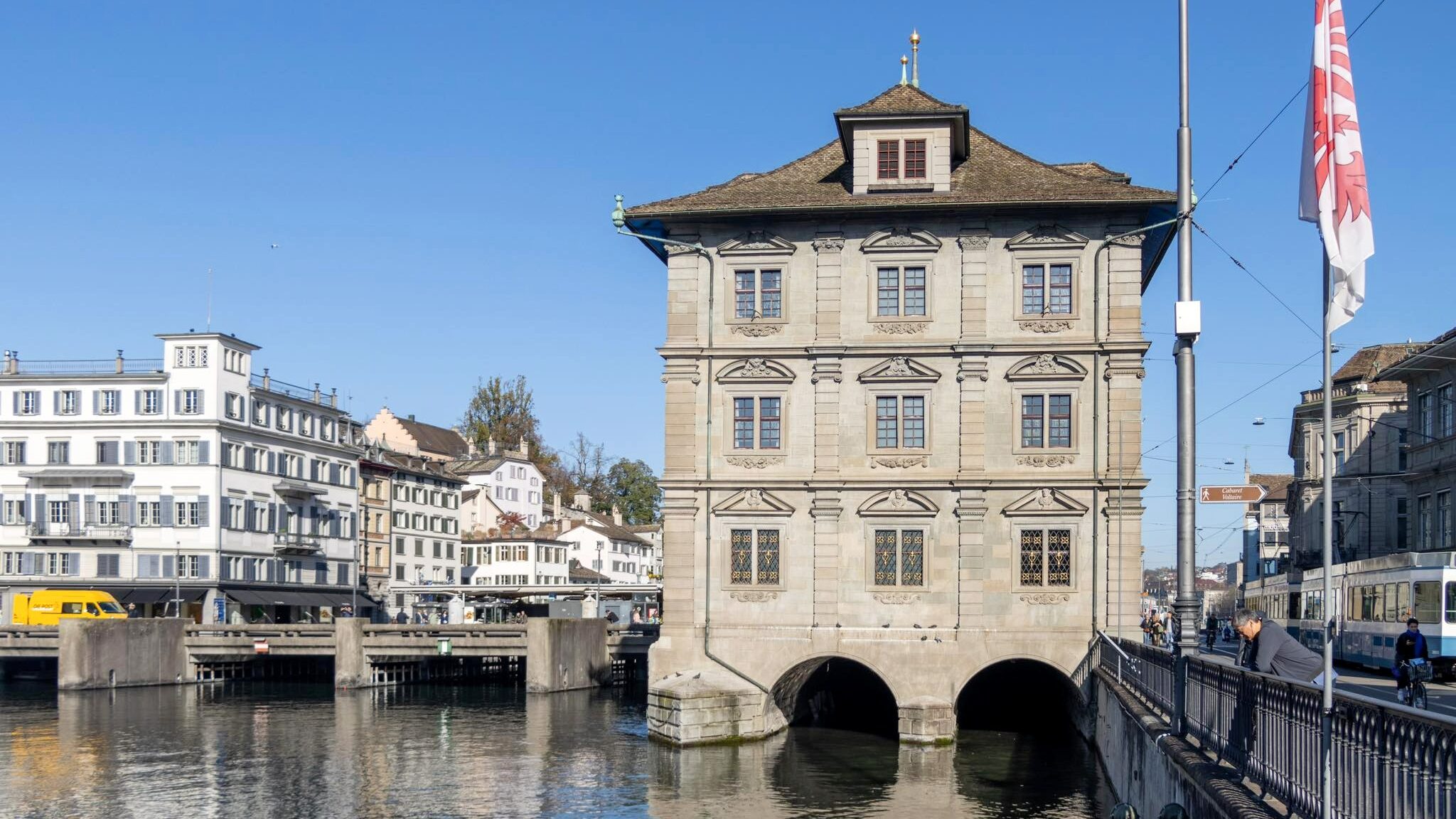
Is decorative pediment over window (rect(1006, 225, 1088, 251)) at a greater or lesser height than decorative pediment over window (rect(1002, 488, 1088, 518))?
greater

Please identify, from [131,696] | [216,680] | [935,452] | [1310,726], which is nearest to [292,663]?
[216,680]

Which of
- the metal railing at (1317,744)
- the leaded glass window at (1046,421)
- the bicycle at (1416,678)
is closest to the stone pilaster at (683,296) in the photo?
the leaded glass window at (1046,421)

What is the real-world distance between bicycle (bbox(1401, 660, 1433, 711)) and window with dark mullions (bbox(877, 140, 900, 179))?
66.7ft

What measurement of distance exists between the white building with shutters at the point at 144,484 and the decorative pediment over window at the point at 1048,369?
5706cm

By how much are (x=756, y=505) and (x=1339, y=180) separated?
33.2 m

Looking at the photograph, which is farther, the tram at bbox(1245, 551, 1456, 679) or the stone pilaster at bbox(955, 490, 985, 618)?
the stone pilaster at bbox(955, 490, 985, 618)

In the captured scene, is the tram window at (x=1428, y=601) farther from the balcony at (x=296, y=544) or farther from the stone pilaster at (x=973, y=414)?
the balcony at (x=296, y=544)

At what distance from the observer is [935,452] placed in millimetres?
44781

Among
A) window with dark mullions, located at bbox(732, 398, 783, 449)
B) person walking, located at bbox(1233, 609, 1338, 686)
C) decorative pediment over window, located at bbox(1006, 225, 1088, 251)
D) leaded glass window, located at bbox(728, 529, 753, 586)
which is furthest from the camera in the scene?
window with dark mullions, located at bbox(732, 398, 783, 449)

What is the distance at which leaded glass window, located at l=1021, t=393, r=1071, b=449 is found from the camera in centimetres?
4438

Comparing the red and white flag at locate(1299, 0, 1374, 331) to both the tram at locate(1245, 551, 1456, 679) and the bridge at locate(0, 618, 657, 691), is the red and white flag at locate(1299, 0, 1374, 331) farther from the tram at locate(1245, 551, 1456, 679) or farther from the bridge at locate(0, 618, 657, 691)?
the bridge at locate(0, 618, 657, 691)

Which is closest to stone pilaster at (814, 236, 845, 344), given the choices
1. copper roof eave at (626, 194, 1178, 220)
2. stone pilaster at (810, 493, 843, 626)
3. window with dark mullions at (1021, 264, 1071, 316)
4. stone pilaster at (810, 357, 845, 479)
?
stone pilaster at (810, 357, 845, 479)

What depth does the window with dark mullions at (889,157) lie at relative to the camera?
45469 millimetres

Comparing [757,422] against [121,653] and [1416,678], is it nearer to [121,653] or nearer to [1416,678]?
[1416,678]
